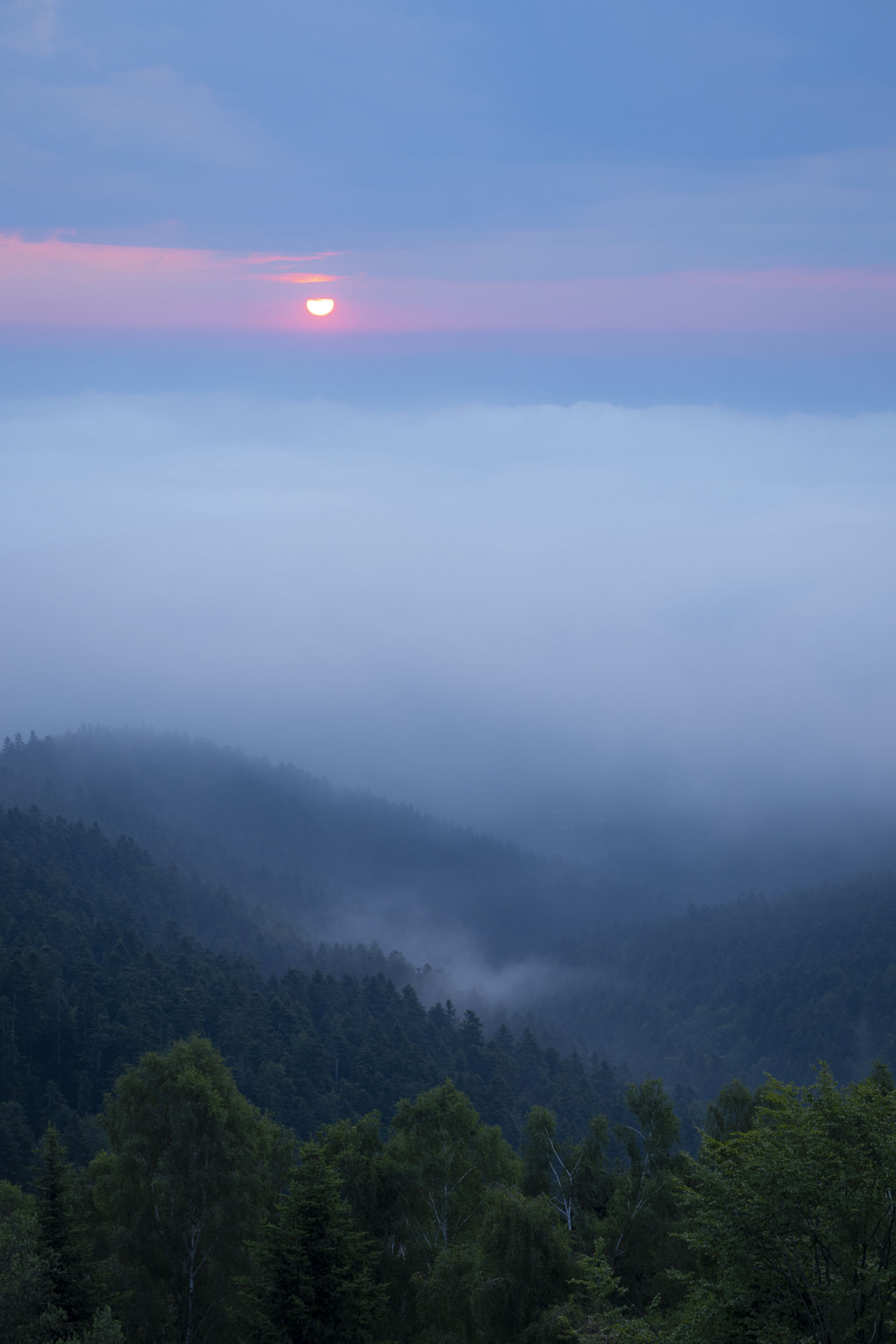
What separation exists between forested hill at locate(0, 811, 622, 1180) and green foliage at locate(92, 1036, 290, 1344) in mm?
31193

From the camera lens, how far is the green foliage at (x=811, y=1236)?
→ 63.7 ft

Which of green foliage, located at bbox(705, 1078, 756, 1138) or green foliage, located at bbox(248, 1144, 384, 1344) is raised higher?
green foliage, located at bbox(705, 1078, 756, 1138)

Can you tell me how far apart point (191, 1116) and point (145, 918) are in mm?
126002

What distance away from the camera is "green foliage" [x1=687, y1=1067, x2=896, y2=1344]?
63.7 feet

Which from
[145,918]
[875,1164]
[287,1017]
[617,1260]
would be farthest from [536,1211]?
[145,918]

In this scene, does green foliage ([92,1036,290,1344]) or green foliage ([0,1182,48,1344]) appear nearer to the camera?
green foliage ([0,1182,48,1344])

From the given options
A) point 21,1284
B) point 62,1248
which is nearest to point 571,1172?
point 62,1248

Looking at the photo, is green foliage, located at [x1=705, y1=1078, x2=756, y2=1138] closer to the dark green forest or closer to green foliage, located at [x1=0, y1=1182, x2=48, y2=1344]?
the dark green forest

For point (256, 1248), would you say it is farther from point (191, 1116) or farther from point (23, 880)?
point (23, 880)

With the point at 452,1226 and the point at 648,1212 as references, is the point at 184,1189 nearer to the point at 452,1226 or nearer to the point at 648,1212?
the point at 452,1226

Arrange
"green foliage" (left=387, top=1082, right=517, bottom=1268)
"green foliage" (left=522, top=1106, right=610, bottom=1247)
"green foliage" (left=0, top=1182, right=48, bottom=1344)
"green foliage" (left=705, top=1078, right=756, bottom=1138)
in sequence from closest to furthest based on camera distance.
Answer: "green foliage" (left=0, top=1182, right=48, bottom=1344)
"green foliage" (left=387, top=1082, right=517, bottom=1268)
"green foliage" (left=522, top=1106, right=610, bottom=1247)
"green foliage" (left=705, top=1078, right=756, bottom=1138)

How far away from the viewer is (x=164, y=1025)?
97625 mm

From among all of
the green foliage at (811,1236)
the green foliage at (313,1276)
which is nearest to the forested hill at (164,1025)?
the green foliage at (313,1276)

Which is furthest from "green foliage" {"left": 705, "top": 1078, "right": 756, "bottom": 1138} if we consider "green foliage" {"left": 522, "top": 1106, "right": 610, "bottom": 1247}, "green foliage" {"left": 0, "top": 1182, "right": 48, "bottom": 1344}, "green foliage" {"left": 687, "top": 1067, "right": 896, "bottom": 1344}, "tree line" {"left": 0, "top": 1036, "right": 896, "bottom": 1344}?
"green foliage" {"left": 0, "top": 1182, "right": 48, "bottom": 1344}
